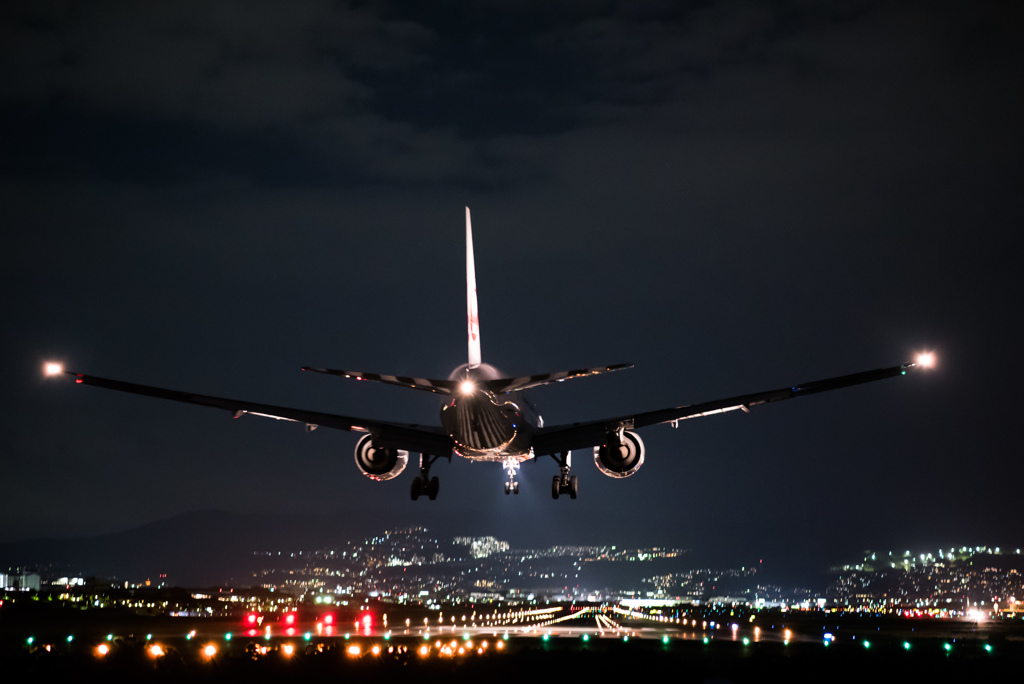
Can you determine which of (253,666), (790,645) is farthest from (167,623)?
(790,645)

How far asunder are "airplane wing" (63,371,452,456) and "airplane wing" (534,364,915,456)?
4.80m

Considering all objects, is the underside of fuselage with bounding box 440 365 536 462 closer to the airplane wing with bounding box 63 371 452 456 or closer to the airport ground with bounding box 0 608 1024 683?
the airplane wing with bounding box 63 371 452 456

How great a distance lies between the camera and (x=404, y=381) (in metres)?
30.9

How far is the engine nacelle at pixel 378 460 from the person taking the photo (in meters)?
42.7

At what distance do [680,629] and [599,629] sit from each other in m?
5.25

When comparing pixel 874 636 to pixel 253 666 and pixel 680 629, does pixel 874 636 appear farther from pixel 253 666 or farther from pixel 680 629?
pixel 253 666

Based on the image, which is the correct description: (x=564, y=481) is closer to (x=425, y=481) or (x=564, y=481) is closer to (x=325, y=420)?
(x=425, y=481)

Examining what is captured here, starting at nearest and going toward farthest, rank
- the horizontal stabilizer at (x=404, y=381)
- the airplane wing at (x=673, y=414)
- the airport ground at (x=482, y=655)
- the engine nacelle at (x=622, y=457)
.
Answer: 1. the airport ground at (x=482, y=655)
2. the horizontal stabilizer at (x=404, y=381)
3. the airplane wing at (x=673, y=414)
4. the engine nacelle at (x=622, y=457)

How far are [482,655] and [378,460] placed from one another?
13.8 m

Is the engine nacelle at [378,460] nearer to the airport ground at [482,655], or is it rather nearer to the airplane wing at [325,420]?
the airplane wing at [325,420]

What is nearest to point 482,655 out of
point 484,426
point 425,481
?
point 484,426

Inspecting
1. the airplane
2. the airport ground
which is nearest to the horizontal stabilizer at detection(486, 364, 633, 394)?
the airplane

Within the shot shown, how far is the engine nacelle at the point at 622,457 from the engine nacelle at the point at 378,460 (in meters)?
9.02

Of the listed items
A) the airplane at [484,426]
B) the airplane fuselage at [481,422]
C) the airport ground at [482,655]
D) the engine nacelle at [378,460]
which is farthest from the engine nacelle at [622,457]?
the engine nacelle at [378,460]
